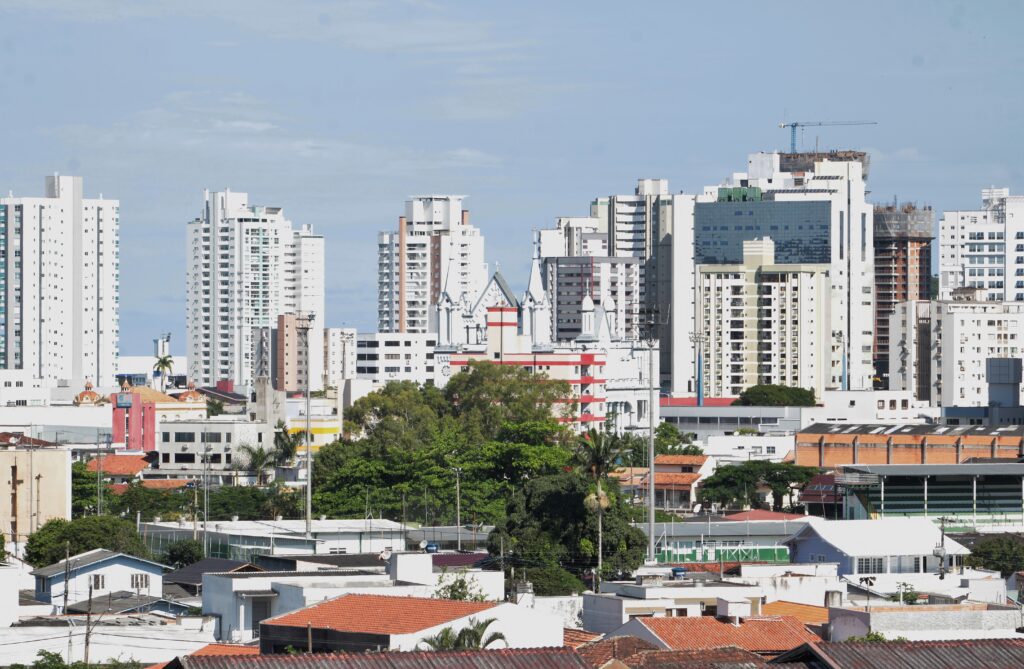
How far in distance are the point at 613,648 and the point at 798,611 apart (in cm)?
982

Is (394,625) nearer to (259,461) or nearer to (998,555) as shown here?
(998,555)

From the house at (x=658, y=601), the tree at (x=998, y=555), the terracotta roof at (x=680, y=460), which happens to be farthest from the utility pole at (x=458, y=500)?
the house at (x=658, y=601)

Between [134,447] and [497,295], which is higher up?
[497,295]

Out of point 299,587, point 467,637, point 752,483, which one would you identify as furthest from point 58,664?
point 752,483

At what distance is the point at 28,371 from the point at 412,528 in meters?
118

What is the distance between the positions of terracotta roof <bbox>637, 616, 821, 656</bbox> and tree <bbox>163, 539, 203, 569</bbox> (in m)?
29.8

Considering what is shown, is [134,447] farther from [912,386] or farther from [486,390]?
[912,386]

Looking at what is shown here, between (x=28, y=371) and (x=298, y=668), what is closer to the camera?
(x=298, y=668)

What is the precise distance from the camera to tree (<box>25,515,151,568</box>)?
63.1 m

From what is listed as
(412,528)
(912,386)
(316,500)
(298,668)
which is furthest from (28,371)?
(298,668)

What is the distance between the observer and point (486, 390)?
122 metres

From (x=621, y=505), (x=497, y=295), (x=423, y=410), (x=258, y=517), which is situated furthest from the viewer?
(x=497, y=295)

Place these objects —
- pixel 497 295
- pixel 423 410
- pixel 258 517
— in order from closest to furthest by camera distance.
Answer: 1. pixel 258 517
2. pixel 423 410
3. pixel 497 295

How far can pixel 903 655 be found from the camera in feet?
86.9
